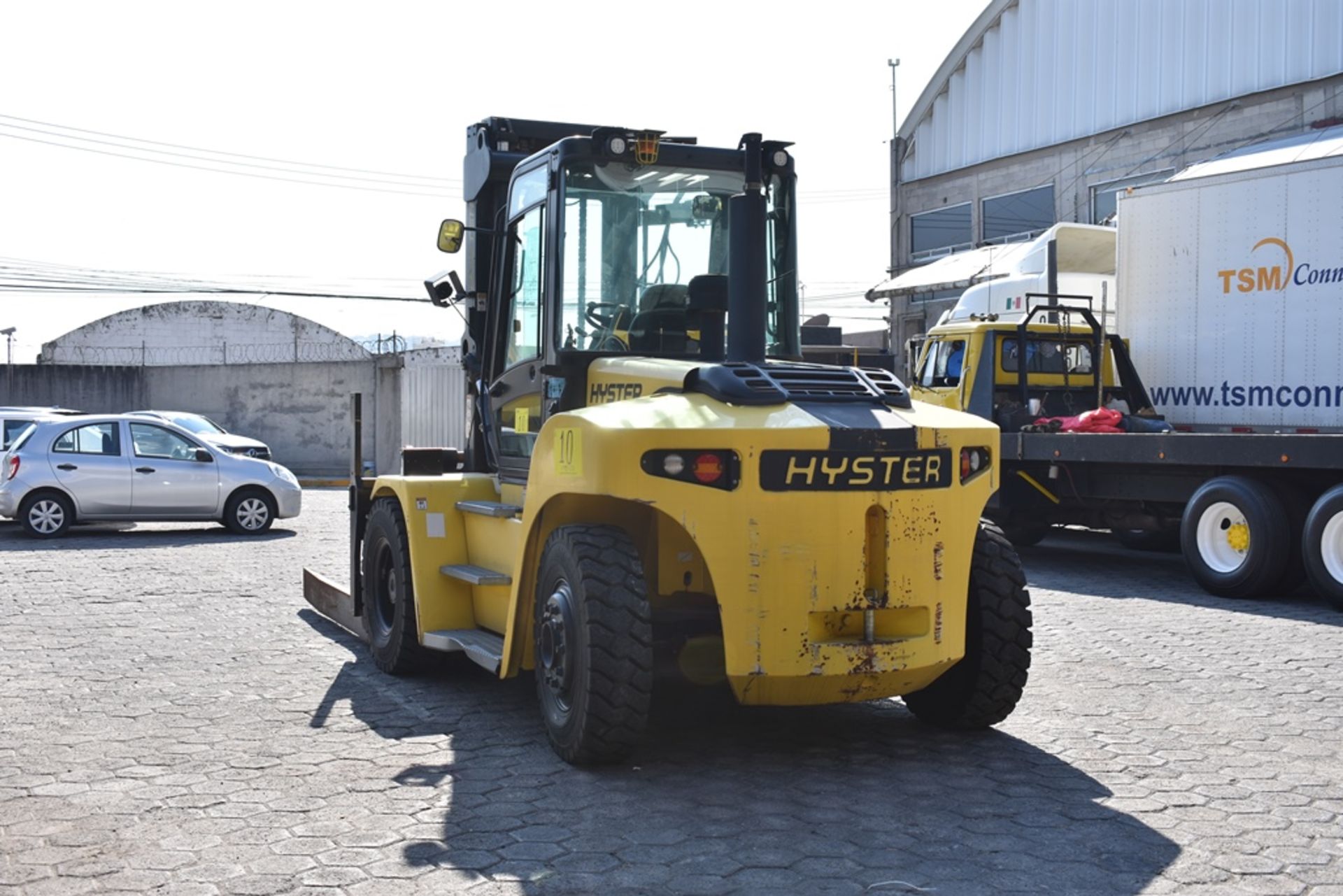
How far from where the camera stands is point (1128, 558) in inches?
608

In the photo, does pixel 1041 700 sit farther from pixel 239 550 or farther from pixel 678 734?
pixel 239 550

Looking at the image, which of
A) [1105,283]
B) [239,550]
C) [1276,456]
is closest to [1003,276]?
[1105,283]

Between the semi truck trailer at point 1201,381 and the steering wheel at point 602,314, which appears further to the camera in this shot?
the semi truck trailer at point 1201,381

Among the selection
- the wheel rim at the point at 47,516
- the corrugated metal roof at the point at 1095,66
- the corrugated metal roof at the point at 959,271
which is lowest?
the wheel rim at the point at 47,516

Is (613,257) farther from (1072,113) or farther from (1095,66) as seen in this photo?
(1072,113)

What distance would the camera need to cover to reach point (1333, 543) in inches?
441

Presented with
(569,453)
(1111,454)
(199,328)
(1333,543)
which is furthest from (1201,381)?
(199,328)

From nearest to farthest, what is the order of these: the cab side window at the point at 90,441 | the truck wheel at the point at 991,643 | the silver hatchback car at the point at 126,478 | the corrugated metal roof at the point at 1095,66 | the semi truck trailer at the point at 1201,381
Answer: the truck wheel at the point at 991,643
the semi truck trailer at the point at 1201,381
the silver hatchback car at the point at 126,478
the cab side window at the point at 90,441
the corrugated metal roof at the point at 1095,66

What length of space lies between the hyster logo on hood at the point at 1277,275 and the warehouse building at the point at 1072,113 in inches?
268

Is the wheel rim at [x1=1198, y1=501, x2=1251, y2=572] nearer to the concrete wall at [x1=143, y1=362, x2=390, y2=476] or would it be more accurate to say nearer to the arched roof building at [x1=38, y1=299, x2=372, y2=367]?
the concrete wall at [x1=143, y1=362, x2=390, y2=476]

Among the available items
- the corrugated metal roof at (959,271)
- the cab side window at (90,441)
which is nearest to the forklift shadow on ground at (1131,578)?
the corrugated metal roof at (959,271)

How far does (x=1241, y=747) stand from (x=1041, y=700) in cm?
121

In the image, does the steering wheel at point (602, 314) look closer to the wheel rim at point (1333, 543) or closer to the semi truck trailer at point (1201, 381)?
the semi truck trailer at point (1201, 381)

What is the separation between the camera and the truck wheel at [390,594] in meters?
8.03
